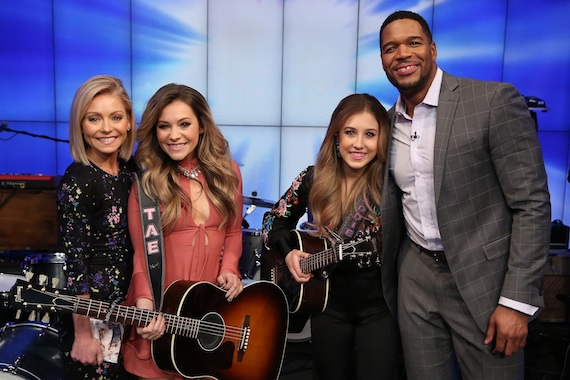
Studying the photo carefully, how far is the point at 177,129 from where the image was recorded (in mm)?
2271

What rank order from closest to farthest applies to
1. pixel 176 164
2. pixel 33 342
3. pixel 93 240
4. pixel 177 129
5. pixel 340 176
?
pixel 93 240
pixel 177 129
pixel 176 164
pixel 340 176
pixel 33 342

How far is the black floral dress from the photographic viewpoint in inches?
81.7

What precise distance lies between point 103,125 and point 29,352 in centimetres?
151

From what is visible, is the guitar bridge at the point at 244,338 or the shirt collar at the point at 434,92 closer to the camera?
the shirt collar at the point at 434,92

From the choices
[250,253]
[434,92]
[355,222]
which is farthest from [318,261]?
[250,253]

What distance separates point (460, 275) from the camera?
2023 mm

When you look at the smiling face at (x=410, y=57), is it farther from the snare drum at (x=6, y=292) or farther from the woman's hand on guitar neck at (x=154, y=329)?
the snare drum at (x=6, y=292)

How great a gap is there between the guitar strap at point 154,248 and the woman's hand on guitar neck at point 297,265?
0.64 meters

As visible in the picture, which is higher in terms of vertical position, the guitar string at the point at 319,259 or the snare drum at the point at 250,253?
the guitar string at the point at 319,259

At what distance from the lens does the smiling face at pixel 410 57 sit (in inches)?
81.4

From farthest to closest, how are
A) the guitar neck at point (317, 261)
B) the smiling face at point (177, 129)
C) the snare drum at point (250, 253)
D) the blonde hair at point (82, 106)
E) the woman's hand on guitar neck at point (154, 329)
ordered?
the snare drum at point (250, 253) → the guitar neck at point (317, 261) → the smiling face at point (177, 129) → the blonde hair at point (82, 106) → the woman's hand on guitar neck at point (154, 329)

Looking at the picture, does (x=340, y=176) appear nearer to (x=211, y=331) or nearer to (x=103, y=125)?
(x=211, y=331)

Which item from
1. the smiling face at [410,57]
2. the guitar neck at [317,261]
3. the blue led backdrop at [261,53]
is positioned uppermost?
the blue led backdrop at [261,53]

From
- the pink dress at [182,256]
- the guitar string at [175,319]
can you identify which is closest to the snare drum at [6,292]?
the guitar string at [175,319]
